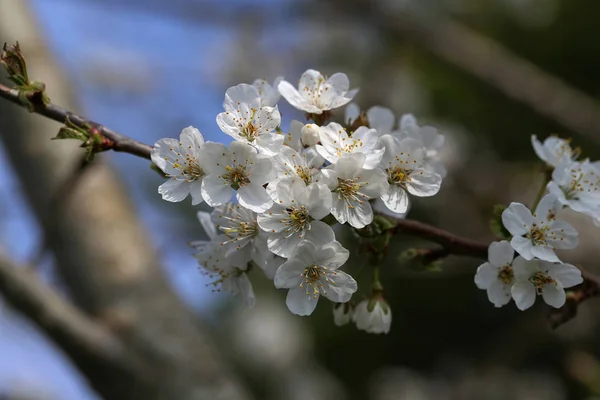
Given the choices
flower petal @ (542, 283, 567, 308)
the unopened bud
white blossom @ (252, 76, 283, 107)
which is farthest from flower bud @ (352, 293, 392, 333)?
the unopened bud

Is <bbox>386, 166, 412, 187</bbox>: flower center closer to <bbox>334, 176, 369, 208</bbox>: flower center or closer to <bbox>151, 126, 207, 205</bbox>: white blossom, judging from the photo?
<bbox>334, 176, 369, 208</bbox>: flower center

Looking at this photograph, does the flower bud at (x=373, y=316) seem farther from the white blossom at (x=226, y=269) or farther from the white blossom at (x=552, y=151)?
the white blossom at (x=552, y=151)

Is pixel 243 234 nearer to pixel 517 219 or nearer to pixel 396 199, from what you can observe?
pixel 396 199

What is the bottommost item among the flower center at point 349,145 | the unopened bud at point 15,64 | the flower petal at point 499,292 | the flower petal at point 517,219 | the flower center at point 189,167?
the flower petal at point 499,292

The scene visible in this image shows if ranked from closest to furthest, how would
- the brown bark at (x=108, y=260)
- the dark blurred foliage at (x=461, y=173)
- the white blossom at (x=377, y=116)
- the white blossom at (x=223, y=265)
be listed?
the white blossom at (x=223, y=265) < the white blossom at (x=377, y=116) < the brown bark at (x=108, y=260) < the dark blurred foliage at (x=461, y=173)

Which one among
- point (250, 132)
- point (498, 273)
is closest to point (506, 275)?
point (498, 273)

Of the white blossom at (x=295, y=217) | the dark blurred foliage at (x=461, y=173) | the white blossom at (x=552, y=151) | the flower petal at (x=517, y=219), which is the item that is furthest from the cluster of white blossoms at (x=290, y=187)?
the dark blurred foliage at (x=461, y=173)
